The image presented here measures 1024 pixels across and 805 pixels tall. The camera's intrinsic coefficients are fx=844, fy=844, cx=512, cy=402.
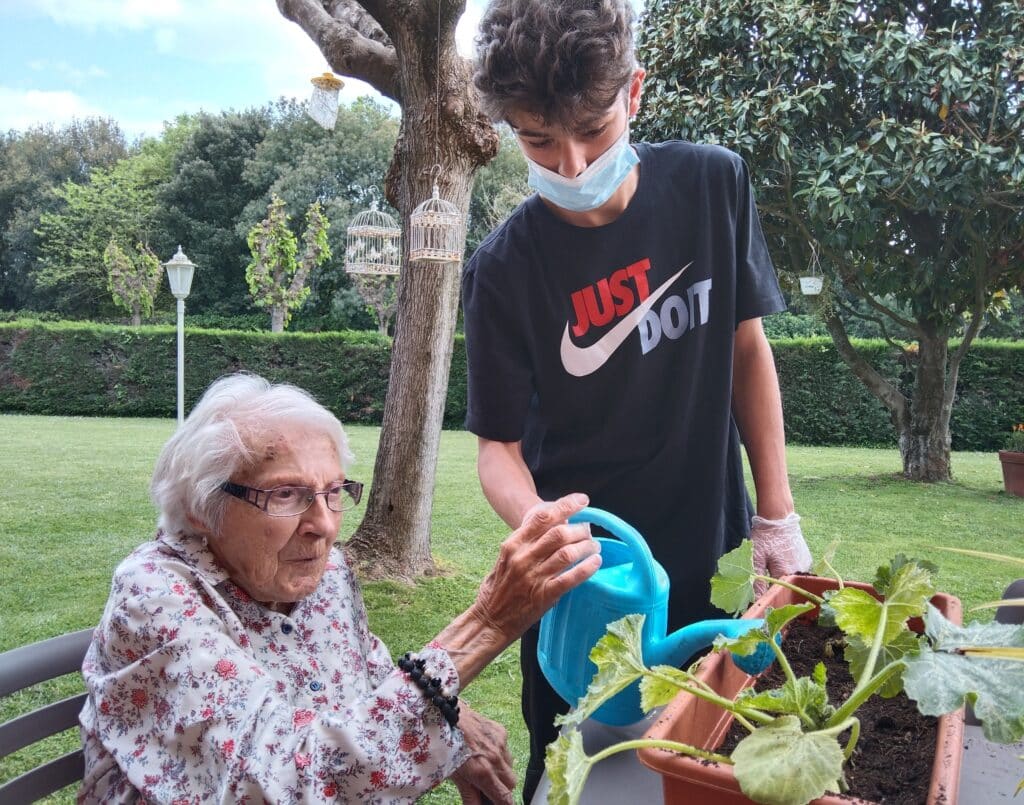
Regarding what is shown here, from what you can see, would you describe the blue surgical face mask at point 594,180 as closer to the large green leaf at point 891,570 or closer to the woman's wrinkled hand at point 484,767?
the large green leaf at point 891,570

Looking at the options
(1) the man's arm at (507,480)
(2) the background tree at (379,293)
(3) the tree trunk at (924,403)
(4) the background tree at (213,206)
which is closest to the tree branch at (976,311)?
(3) the tree trunk at (924,403)

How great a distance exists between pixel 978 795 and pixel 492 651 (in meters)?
0.57

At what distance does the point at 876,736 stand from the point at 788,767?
1.06 feet

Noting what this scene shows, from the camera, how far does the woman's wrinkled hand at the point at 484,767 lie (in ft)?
4.85

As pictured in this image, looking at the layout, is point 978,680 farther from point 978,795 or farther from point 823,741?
point 978,795

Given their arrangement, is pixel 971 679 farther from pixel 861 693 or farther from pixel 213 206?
pixel 213 206

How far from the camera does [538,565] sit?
1031 millimetres

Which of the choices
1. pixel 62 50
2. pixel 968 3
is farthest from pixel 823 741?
pixel 62 50

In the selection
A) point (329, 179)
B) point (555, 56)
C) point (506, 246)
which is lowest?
point (506, 246)

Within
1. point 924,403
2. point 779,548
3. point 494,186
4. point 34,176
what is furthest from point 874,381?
point 34,176

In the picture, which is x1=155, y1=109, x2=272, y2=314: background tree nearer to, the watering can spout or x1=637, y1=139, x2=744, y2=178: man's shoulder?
x1=637, y1=139, x2=744, y2=178: man's shoulder

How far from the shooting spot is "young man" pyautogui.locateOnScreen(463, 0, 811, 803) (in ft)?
4.52

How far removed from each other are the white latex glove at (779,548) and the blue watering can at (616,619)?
46 cm

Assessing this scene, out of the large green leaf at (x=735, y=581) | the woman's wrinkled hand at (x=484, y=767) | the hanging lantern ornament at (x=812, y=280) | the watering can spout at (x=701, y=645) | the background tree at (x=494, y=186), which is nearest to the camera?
the watering can spout at (x=701, y=645)
